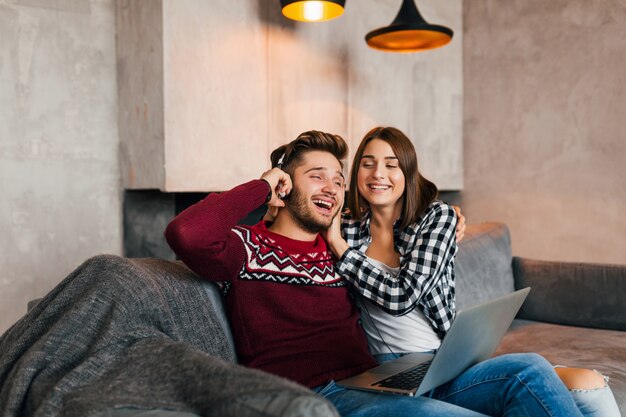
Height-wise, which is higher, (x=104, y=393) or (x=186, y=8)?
(x=186, y=8)

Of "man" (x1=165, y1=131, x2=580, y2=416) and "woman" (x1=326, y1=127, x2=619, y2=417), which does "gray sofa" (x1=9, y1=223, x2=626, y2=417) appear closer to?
"man" (x1=165, y1=131, x2=580, y2=416)

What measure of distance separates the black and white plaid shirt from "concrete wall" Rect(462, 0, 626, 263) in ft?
6.98

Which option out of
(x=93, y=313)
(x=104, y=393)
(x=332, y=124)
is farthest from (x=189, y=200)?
(x=104, y=393)

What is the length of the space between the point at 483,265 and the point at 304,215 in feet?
4.00

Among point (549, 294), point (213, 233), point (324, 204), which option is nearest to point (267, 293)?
point (213, 233)

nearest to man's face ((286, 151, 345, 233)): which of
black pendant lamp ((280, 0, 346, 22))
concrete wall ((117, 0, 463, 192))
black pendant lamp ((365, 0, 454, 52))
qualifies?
concrete wall ((117, 0, 463, 192))

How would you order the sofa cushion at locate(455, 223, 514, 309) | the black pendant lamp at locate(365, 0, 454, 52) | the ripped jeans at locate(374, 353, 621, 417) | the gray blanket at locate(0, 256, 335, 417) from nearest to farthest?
the gray blanket at locate(0, 256, 335, 417)
the ripped jeans at locate(374, 353, 621, 417)
the sofa cushion at locate(455, 223, 514, 309)
the black pendant lamp at locate(365, 0, 454, 52)

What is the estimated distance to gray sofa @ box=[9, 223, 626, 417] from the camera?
1.09 m

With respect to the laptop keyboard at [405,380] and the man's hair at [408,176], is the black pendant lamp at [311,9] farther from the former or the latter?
the laptop keyboard at [405,380]

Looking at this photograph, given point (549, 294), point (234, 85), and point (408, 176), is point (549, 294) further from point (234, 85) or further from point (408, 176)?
point (234, 85)

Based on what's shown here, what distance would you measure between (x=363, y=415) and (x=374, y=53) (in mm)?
2582

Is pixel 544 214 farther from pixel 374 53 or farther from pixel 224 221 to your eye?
pixel 224 221

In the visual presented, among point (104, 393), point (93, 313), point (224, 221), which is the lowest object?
point (104, 393)

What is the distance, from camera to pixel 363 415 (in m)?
1.40
